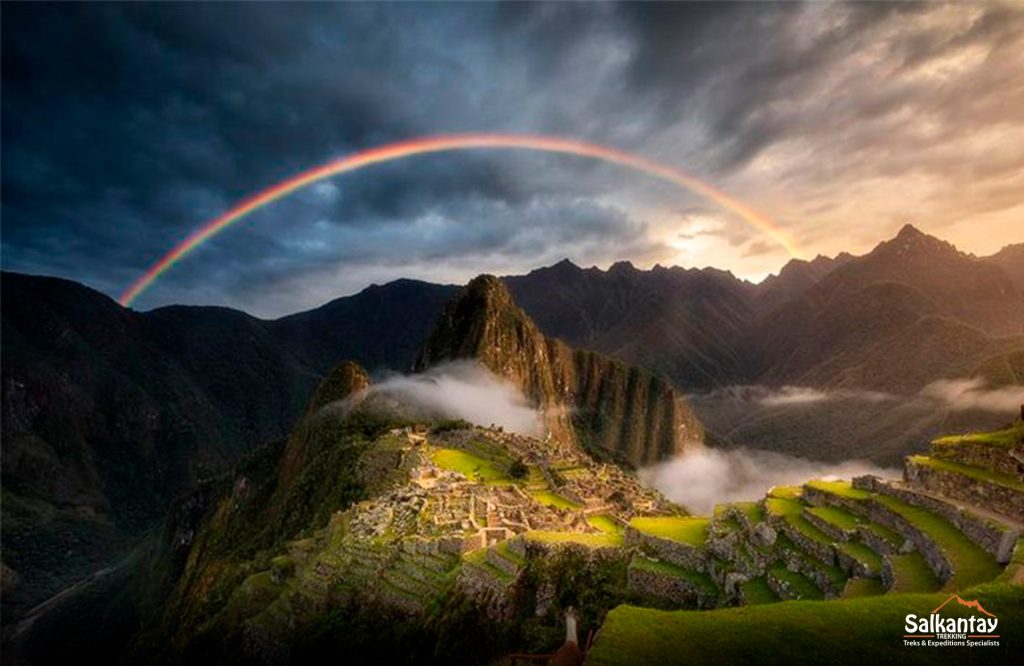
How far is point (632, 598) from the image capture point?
2562 cm

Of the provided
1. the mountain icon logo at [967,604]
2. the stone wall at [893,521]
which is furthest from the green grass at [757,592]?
the mountain icon logo at [967,604]

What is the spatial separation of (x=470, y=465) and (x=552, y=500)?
1922 cm

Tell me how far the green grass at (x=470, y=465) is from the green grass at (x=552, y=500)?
6.21 m

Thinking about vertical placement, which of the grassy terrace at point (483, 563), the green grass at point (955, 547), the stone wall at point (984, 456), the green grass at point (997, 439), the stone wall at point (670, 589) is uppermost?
the green grass at point (997, 439)

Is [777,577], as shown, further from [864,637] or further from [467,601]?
[467,601]

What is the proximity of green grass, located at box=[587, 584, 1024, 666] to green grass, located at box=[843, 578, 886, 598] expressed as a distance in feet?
17.4

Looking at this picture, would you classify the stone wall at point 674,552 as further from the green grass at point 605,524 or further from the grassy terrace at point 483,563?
the green grass at point 605,524

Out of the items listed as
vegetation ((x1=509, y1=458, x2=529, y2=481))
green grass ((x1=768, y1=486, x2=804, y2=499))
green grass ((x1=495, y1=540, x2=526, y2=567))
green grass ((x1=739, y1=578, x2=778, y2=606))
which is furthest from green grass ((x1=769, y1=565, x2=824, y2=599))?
vegetation ((x1=509, y1=458, x2=529, y2=481))

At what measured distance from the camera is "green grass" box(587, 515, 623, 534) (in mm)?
42753

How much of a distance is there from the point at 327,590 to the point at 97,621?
171872mm

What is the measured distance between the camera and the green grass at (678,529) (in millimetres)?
28000

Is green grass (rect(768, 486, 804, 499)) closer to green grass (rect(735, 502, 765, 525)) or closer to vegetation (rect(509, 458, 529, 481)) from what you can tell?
green grass (rect(735, 502, 765, 525))

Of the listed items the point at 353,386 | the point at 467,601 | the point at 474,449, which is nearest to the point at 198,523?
the point at 353,386

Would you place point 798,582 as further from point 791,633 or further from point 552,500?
point 552,500
